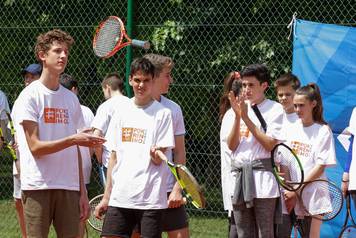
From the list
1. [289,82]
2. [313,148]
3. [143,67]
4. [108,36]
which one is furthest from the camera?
[108,36]

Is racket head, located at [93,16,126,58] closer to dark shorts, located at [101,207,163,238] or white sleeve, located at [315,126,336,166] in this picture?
white sleeve, located at [315,126,336,166]

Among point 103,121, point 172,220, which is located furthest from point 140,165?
point 103,121

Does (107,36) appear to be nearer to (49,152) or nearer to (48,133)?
(48,133)

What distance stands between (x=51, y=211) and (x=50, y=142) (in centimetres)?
49

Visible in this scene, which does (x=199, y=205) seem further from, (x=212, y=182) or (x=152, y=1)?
(x=152, y=1)

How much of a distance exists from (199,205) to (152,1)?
5.65m

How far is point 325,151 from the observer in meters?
6.89

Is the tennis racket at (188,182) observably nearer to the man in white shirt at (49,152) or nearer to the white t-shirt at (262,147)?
the man in white shirt at (49,152)

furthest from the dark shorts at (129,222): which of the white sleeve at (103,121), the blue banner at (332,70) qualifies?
the blue banner at (332,70)

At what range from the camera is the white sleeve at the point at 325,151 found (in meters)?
6.87

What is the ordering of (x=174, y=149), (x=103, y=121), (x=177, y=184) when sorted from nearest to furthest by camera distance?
1. (x=177, y=184)
2. (x=174, y=149)
3. (x=103, y=121)

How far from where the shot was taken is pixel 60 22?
1188cm

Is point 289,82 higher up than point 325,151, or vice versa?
point 289,82

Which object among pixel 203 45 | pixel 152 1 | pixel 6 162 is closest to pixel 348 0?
pixel 203 45
